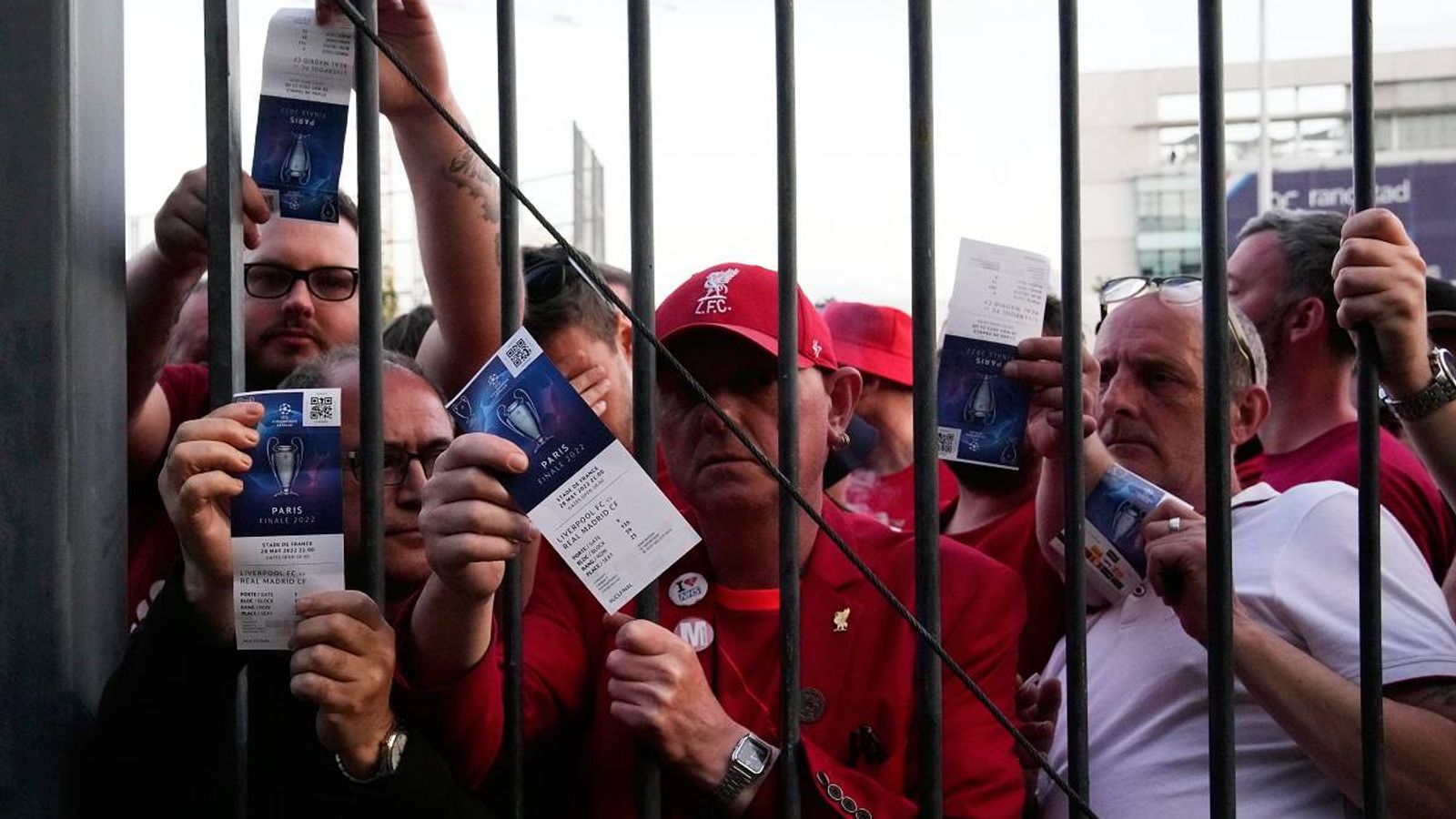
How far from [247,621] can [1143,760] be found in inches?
45.4

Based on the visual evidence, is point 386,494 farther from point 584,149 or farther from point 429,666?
point 584,149

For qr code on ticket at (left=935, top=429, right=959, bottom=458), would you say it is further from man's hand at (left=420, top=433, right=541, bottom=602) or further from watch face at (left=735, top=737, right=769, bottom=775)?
man's hand at (left=420, top=433, right=541, bottom=602)

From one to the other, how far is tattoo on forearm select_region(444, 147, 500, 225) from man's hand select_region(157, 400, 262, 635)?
0.67 metres

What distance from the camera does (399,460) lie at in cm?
214

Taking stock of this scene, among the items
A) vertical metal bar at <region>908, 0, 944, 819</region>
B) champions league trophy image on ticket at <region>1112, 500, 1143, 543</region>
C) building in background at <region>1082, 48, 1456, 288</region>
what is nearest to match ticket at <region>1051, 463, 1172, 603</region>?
champions league trophy image on ticket at <region>1112, 500, 1143, 543</region>

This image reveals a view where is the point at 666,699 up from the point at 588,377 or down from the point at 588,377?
down

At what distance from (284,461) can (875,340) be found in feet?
8.50

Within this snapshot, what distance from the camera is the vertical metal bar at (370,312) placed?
1.54 metres

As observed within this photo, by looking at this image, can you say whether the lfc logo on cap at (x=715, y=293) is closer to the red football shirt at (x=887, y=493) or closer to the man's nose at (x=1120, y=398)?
the man's nose at (x=1120, y=398)

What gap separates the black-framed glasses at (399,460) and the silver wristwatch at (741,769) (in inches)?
27.7

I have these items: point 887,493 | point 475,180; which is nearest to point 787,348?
point 475,180

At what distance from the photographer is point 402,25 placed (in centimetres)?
180

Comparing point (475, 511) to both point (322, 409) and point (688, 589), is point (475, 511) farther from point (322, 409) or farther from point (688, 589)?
point (688, 589)

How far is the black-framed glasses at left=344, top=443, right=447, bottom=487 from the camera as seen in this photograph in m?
2.13
